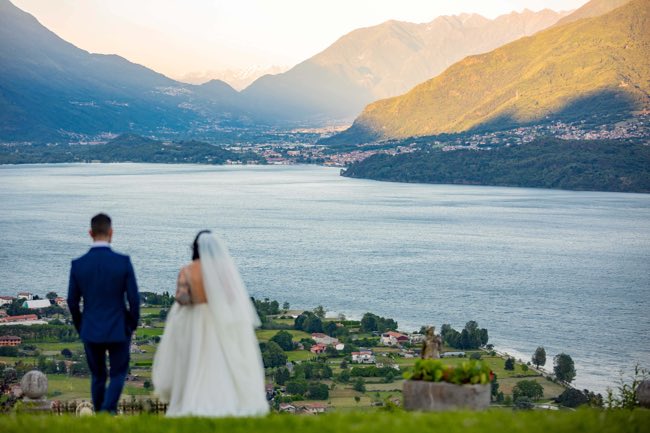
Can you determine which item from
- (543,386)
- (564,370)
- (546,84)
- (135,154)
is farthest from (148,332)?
(135,154)

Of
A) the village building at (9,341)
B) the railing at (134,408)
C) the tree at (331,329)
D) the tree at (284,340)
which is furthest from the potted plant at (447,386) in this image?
the tree at (331,329)

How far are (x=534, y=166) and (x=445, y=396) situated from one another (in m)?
115

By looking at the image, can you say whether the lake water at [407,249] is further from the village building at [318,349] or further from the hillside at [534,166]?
the village building at [318,349]

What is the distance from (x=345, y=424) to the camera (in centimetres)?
→ 565

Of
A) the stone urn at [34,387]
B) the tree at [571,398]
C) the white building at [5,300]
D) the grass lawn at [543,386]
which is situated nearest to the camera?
the stone urn at [34,387]

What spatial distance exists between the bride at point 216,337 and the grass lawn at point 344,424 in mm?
371

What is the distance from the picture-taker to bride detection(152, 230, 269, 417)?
6281mm

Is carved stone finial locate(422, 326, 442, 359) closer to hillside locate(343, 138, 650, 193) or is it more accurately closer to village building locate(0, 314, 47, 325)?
village building locate(0, 314, 47, 325)

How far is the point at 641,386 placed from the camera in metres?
8.21

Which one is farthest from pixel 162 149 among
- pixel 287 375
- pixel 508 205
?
pixel 287 375

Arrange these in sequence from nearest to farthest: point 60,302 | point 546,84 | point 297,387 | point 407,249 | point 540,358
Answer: point 297,387, point 540,358, point 60,302, point 407,249, point 546,84

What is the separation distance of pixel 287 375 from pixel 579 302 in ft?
74.0

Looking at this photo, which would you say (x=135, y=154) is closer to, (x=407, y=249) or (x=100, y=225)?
(x=407, y=249)

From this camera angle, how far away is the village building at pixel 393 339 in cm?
3369
